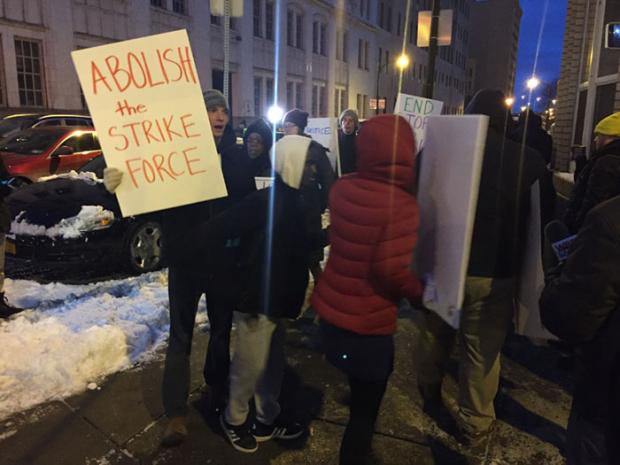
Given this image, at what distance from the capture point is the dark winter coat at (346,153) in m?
7.55

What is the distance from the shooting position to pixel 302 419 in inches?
135

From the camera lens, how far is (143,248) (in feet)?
22.2

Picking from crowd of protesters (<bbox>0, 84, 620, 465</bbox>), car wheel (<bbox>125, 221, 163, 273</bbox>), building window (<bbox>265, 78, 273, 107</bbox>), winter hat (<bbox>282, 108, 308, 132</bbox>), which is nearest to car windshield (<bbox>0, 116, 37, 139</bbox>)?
car wheel (<bbox>125, 221, 163, 273</bbox>)

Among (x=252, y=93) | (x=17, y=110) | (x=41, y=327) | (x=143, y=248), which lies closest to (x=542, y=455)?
(x=41, y=327)

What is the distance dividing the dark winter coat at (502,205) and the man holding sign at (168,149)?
1.39m

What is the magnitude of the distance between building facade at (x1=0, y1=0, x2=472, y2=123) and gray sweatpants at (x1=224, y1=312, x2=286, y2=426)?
1702cm

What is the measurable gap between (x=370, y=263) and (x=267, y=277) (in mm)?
748

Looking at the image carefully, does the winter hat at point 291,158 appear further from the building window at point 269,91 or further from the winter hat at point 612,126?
the building window at point 269,91

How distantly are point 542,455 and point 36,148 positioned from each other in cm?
1126

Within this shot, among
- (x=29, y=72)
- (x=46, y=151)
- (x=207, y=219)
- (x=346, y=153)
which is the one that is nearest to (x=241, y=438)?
(x=207, y=219)

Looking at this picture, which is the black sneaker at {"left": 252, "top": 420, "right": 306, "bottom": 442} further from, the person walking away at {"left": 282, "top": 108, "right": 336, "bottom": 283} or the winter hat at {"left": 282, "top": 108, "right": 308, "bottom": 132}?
the winter hat at {"left": 282, "top": 108, "right": 308, "bottom": 132}

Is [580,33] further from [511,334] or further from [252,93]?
[252,93]

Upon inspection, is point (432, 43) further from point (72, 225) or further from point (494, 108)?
point (494, 108)

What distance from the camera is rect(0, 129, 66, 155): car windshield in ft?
36.2
